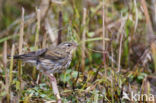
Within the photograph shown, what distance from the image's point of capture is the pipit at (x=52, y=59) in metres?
4.51

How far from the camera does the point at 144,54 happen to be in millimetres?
5531

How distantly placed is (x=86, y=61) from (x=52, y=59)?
4.14 ft

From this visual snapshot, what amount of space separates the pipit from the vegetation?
12 centimetres

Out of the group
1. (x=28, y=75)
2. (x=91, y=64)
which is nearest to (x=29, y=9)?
(x=91, y=64)

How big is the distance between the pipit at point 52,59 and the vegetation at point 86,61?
0.12 metres

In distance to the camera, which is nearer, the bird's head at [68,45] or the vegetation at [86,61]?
the vegetation at [86,61]

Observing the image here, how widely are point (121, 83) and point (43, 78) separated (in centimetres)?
130

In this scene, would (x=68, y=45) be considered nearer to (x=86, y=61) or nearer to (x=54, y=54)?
(x=54, y=54)

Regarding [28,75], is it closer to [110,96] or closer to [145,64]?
[110,96]

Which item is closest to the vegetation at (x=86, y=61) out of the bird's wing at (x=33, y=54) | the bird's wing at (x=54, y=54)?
the bird's wing at (x=33, y=54)

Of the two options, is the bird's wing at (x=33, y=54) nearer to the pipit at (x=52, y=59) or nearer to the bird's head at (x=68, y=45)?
the pipit at (x=52, y=59)

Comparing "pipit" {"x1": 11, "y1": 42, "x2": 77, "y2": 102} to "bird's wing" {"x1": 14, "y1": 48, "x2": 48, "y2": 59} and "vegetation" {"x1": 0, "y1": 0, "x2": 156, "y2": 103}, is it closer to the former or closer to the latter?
"bird's wing" {"x1": 14, "y1": 48, "x2": 48, "y2": 59}

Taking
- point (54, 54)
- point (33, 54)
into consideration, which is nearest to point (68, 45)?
point (54, 54)

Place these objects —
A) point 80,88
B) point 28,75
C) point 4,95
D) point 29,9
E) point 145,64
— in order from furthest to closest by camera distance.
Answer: point 29,9 < point 145,64 < point 28,75 < point 80,88 < point 4,95
